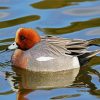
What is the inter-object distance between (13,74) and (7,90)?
2.69 feet

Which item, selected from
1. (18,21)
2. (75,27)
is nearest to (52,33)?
(75,27)

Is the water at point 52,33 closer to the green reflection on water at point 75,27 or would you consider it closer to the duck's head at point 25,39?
the green reflection on water at point 75,27

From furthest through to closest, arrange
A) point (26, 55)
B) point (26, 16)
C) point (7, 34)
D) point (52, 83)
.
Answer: point (26, 16), point (7, 34), point (26, 55), point (52, 83)

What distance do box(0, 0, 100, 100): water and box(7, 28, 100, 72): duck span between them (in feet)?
0.43

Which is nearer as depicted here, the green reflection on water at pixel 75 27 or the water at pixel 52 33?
the water at pixel 52 33

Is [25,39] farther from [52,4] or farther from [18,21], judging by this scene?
[52,4]

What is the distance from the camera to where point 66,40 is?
32.8ft

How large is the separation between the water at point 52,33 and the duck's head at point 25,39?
0.41m

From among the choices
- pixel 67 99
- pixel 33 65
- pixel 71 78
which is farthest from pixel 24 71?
pixel 67 99

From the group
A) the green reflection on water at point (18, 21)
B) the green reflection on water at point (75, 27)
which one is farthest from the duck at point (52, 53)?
the green reflection on water at point (18, 21)

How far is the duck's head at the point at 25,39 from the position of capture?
33.1 feet

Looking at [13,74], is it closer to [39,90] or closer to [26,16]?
[39,90]

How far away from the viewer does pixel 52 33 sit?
1141cm

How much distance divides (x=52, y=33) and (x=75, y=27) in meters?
0.50
